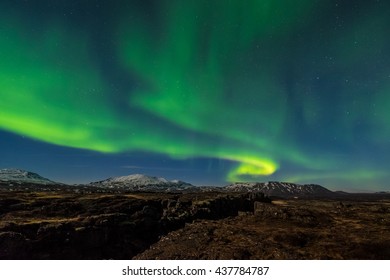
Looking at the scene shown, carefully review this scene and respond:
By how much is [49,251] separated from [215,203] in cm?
3621

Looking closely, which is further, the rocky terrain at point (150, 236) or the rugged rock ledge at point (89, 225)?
the rugged rock ledge at point (89, 225)

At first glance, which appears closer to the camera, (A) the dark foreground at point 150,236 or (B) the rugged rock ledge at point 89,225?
(A) the dark foreground at point 150,236

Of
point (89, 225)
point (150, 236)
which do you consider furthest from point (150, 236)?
point (89, 225)

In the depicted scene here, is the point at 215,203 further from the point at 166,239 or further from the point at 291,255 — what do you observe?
the point at 291,255

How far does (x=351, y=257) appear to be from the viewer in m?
31.6

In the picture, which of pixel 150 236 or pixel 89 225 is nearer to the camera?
pixel 89 225

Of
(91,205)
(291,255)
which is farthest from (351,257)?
(91,205)

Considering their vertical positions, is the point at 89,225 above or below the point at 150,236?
above

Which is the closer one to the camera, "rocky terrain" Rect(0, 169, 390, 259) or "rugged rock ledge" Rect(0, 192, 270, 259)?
"rocky terrain" Rect(0, 169, 390, 259)

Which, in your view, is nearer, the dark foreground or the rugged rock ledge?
the dark foreground

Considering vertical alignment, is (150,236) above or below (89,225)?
below

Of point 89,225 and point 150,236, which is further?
point 150,236

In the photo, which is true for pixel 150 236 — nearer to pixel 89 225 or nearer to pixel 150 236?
pixel 150 236
